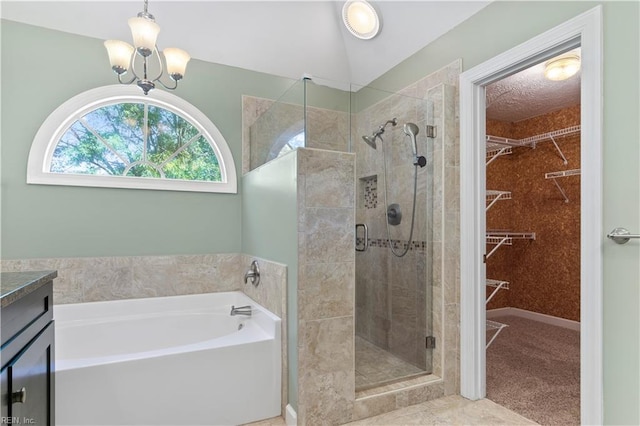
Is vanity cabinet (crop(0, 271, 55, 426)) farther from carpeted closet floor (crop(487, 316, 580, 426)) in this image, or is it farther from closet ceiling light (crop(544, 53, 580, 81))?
closet ceiling light (crop(544, 53, 580, 81))

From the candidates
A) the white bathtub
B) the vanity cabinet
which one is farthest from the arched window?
the vanity cabinet

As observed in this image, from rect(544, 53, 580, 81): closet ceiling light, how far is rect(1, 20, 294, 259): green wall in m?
2.51

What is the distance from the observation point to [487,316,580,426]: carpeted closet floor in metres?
2.11

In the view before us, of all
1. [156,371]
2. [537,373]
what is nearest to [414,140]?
[537,373]

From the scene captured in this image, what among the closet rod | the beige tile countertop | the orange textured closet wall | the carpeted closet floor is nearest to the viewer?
the beige tile countertop

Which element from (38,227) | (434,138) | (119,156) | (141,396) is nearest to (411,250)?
(434,138)

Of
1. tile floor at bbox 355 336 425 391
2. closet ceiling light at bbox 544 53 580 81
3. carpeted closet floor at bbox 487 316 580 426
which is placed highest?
closet ceiling light at bbox 544 53 580 81

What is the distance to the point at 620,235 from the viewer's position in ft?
4.95

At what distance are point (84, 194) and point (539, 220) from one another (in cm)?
458

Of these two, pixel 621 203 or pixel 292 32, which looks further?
pixel 292 32

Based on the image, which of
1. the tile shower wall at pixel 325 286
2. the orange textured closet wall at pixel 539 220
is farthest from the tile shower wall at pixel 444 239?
the orange textured closet wall at pixel 539 220

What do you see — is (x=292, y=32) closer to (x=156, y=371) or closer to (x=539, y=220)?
(x=156, y=371)

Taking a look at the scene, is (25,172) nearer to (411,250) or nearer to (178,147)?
(178,147)

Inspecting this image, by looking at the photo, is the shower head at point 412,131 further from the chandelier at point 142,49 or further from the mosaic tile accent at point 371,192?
the chandelier at point 142,49
